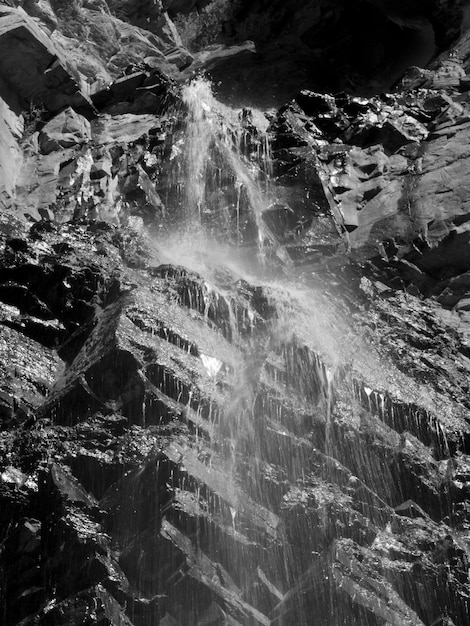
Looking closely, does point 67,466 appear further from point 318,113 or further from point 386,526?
point 318,113

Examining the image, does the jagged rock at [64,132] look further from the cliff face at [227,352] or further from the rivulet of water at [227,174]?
the rivulet of water at [227,174]

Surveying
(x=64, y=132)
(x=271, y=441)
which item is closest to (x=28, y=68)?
(x=64, y=132)

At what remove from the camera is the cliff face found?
10062mm

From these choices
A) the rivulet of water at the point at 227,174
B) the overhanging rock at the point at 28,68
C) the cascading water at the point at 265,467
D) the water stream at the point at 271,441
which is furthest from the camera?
the overhanging rock at the point at 28,68

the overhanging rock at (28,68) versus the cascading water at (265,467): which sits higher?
the overhanging rock at (28,68)

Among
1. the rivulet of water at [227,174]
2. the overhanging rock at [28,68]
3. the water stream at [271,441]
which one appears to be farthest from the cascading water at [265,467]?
the overhanging rock at [28,68]

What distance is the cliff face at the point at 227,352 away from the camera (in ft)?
33.0

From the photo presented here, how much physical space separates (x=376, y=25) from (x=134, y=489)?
2293cm

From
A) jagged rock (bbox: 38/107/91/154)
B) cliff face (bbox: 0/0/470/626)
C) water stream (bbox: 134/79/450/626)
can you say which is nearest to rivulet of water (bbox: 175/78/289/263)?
cliff face (bbox: 0/0/470/626)

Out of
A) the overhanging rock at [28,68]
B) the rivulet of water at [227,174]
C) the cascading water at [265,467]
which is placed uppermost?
the overhanging rock at [28,68]

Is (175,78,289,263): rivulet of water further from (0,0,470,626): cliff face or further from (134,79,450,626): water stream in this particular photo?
(134,79,450,626): water stream

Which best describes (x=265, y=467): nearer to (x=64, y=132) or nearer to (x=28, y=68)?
(x=64, y=132)

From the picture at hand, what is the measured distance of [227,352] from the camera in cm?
1257

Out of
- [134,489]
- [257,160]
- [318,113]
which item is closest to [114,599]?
[134,489]
